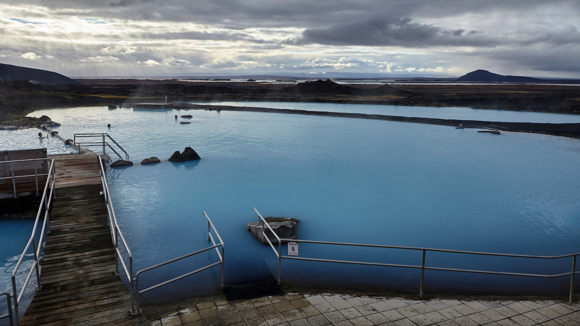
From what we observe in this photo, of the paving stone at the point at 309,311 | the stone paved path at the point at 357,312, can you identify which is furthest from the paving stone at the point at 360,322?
the paving stone at the point at 309,311

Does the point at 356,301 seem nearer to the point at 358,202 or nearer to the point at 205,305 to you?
the point at 205,305

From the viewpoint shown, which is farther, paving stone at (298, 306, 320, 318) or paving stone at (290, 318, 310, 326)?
paving stone at (298, 306, 320, 318)

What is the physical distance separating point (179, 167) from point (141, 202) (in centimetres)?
411

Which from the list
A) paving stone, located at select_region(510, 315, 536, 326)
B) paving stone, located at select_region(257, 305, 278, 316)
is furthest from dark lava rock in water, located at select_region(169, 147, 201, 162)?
paving stone, located at select_region(510, 315, 536, 326)

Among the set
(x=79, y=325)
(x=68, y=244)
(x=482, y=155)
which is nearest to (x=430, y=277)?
(x=79, y=325)

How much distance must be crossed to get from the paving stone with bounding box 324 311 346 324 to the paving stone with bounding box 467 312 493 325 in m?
1.42

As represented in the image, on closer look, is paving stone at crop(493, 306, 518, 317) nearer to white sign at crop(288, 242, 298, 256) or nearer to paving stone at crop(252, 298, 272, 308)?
white sign at crop(288, 242, 298, 256)

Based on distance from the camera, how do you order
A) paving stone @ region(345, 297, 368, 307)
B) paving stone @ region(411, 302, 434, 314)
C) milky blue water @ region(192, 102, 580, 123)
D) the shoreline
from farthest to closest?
milky blue water @ region(192, 102, 580, 123) < the shoreline < paving stone @ region(345, 297, 368, 307) < paving stone @ region(411, 302, 434, 314)

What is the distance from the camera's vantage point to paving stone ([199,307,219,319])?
412 cm

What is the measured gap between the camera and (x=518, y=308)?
4.40 m

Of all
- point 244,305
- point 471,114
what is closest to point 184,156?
point 244,305

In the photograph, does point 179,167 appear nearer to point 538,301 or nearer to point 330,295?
point 330,295

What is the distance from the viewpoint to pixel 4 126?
22.1 m

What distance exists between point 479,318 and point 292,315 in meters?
2.06
